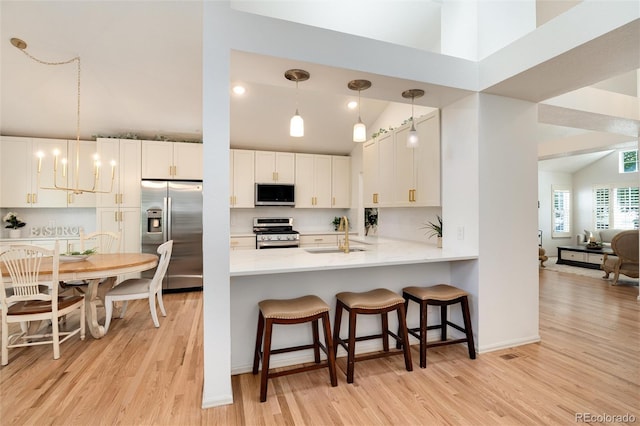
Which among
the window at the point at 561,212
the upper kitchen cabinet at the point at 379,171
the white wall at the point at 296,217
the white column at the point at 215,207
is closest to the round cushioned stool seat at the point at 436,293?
the upper kitchen cabinet at the point at 379,171

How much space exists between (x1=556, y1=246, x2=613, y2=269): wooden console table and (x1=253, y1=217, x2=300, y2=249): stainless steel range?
20.9ft

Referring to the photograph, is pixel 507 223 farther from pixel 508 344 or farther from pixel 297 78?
pixel 297 78

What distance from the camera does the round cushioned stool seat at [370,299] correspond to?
2.26m

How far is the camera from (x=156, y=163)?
16.6ft

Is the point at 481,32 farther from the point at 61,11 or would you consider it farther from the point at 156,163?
the point at 156,163

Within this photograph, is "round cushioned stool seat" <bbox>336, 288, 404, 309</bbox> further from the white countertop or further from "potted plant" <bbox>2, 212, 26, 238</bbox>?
"potted plant" <bbox>2, 212, 26, 238</bbox>

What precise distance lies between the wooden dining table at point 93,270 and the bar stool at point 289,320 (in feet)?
5.63

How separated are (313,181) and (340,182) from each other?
0.56 metres

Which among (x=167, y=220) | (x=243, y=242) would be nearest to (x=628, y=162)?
(x=243, y=242)

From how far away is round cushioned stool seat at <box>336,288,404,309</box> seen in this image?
2256 mm

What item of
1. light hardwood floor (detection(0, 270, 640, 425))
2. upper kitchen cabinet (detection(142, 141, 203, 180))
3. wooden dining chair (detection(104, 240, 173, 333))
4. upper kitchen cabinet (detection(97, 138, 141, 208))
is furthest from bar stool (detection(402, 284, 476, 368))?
upper kitchen cabinet (detection(97, 138, 141, 208))

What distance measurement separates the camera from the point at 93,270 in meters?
2.91

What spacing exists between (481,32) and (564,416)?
2873 millimetres

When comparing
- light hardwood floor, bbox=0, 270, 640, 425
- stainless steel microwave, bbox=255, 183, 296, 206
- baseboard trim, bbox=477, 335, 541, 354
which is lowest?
light hardwood floor, bbox=0, 270, 640, 425
